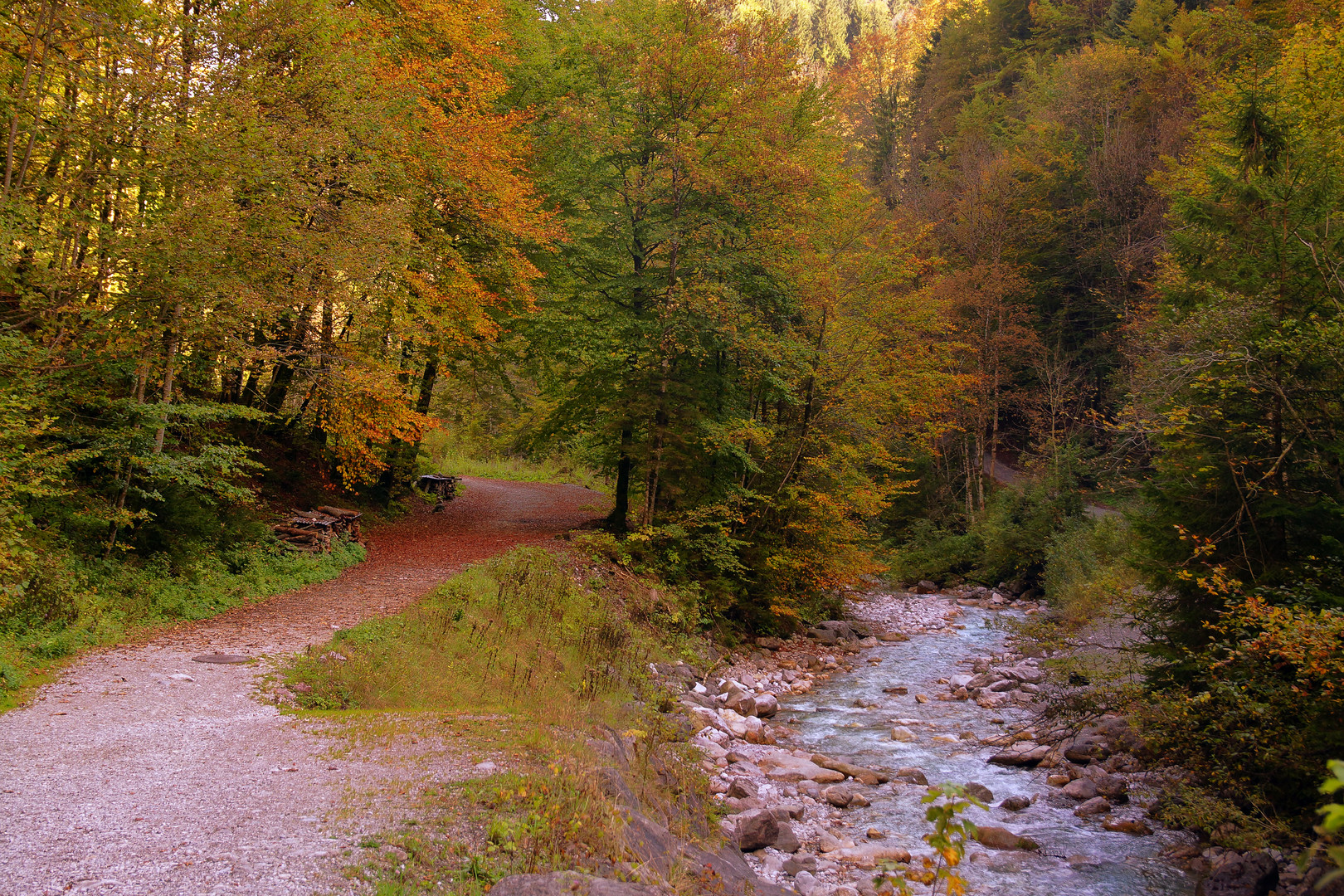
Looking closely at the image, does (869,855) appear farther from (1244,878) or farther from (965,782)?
(1244,878)

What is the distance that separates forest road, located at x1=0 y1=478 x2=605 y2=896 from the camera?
400 cm

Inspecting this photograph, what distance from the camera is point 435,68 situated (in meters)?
14.8

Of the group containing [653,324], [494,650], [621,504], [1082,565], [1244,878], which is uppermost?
[653,324]

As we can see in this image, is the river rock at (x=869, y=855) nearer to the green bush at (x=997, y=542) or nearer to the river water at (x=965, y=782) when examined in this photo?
the river water at (x=965, y=782)

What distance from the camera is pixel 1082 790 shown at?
9.51 meters

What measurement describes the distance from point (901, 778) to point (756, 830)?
3141mm

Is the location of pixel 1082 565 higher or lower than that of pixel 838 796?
higher

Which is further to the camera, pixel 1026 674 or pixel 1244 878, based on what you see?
pixel 1026 674

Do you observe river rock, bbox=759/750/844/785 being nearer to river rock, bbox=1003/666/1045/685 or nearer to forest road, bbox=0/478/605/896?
forest road, bbox=0/478/605/896

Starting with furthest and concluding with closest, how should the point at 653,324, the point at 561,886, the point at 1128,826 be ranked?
the point at 653,324 → the point at 1128,826 → the point at 561,886

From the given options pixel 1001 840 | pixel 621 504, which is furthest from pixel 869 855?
pixel 621 504

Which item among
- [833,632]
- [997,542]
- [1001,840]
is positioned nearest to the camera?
[1001,840]

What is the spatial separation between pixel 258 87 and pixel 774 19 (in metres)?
10.3

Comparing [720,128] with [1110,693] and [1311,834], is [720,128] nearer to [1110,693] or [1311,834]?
[1110,693]
